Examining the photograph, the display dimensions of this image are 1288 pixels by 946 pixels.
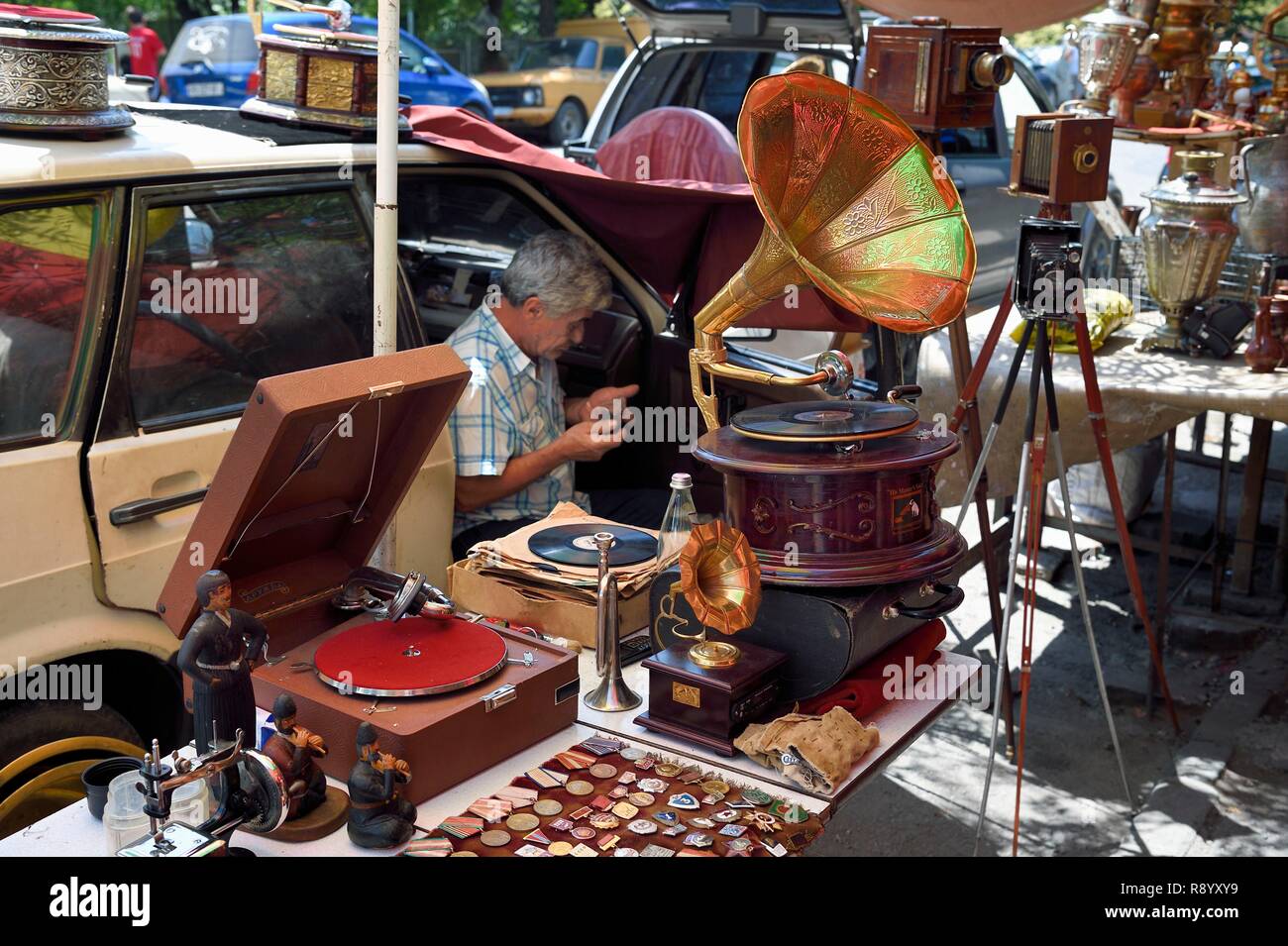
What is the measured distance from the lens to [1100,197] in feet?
11.6

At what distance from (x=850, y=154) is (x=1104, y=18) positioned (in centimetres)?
249

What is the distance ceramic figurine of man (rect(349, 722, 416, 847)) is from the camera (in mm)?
2004

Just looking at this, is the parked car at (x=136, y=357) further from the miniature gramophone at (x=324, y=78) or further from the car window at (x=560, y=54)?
the car window at (x=560, y=54)

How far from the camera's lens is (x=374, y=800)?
2.01 m

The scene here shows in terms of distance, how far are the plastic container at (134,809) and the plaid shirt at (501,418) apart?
169cm

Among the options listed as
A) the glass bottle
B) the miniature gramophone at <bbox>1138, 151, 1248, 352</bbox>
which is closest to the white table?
the glass bottle

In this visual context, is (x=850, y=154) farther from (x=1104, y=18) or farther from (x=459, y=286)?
(x=1104, y=18)

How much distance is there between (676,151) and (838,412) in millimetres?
3180

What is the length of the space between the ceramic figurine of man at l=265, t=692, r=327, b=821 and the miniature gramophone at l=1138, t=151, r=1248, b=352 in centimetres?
363

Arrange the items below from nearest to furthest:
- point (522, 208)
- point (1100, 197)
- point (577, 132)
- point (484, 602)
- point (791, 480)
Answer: point (791, 480) < point (484, 602) < point (1100, 197) < point (522, 208) < point (577, 132)

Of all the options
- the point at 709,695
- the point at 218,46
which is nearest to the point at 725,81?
the point at 709,695

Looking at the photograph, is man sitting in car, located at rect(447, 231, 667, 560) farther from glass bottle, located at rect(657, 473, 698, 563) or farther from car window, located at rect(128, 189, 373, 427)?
glass bottle, located at rect(657, 473, 698, 563)
